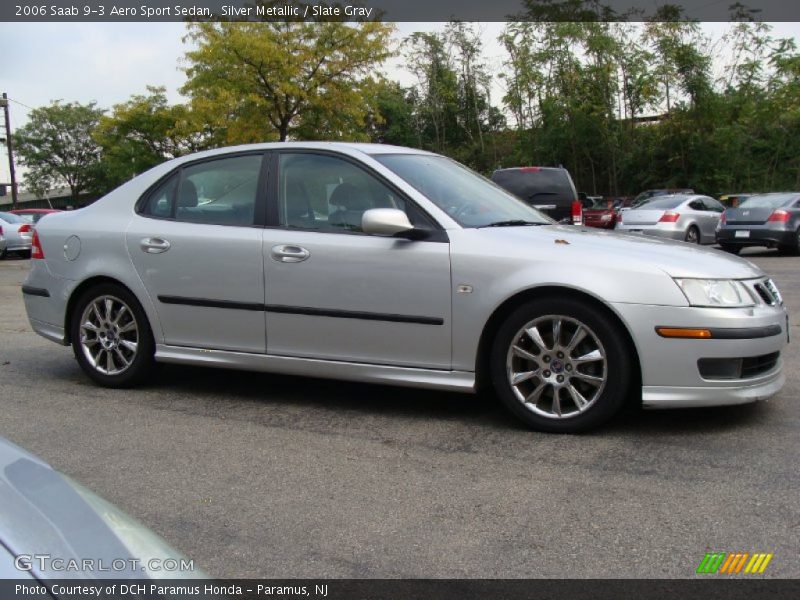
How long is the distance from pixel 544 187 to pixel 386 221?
9474 millimetres

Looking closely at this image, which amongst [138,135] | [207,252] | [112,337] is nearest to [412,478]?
[207,252]

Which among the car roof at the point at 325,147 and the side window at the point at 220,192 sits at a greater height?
the car roof at the point at 325,147

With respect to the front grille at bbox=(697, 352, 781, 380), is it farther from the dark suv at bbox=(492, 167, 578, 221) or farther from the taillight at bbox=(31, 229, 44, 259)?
the dark suv at bbox=(492, 167, 578, 221)

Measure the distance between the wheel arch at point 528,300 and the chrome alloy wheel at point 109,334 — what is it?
7.53 feet

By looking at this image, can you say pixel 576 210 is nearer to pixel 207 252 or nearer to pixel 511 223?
pixel 511 223

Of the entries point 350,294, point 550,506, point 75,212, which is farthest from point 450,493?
point 75,212

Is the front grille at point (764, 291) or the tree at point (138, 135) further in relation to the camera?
the tree at point (138, 135)

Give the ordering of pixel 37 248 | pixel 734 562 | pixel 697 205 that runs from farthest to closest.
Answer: pixel 697 205
pixel 37 248
pixel 734 562

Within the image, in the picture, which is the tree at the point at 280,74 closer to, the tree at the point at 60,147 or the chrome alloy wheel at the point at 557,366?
the chrome alloy wheel at the point at 557,366

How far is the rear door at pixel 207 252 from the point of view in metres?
5.21

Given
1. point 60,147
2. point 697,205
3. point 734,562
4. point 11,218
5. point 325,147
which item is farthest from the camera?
point 60,147

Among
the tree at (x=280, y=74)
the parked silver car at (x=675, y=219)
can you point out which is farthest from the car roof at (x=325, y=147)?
the tree at (x=280, y=74)

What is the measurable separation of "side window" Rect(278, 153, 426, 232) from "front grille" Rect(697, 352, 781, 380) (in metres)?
1.74

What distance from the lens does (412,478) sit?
390 centimetres
